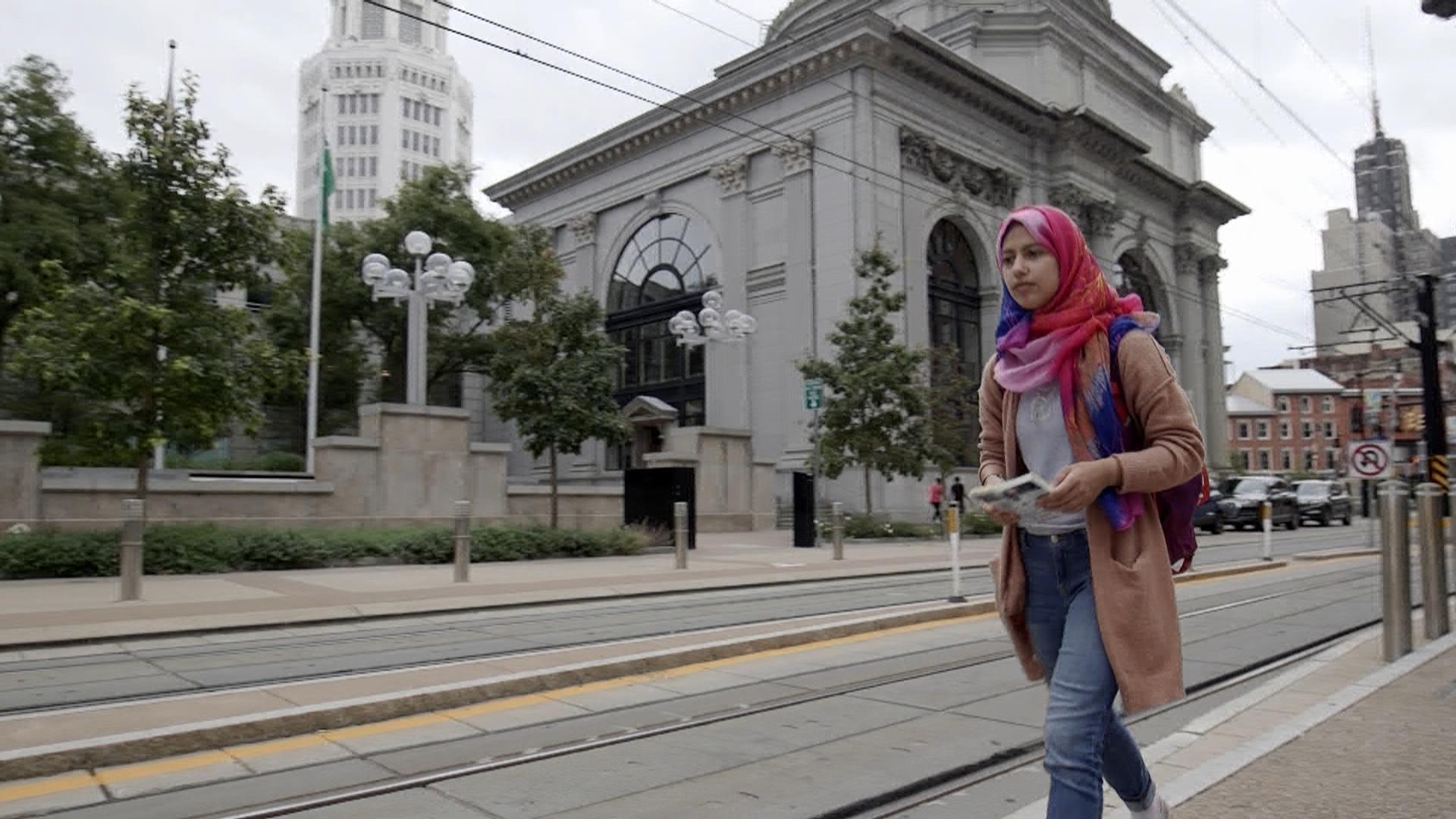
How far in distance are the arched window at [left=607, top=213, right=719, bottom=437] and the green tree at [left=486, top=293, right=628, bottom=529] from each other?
16.6 metres

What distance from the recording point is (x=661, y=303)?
137ft

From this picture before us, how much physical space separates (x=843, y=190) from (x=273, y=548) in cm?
2269

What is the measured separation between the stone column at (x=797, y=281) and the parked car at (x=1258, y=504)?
14.4 metres

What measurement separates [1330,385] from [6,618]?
337ft

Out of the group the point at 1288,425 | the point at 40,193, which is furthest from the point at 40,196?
the point at 1288,425

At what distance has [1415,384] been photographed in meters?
68.8

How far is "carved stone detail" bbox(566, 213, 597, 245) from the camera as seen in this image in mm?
44594

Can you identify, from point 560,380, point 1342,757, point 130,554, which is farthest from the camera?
point 560,380

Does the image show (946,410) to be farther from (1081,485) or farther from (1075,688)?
(1081,485)

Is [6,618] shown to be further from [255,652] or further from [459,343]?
[459,343]

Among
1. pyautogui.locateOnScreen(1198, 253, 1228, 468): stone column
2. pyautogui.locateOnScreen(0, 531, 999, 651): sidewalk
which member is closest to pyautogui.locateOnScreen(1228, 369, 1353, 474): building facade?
pyautogui.locateOnScreen(1198, 253, 1228, 468): stone column

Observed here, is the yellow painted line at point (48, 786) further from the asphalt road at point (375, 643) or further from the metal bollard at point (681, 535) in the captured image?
the metal bollard at point (681, 535)

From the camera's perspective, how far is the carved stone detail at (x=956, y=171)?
35.1m

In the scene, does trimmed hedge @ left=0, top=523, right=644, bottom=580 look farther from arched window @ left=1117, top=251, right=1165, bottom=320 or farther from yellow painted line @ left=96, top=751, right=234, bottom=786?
arched window @ left=1117, top=251, right=1165, bottom=320
